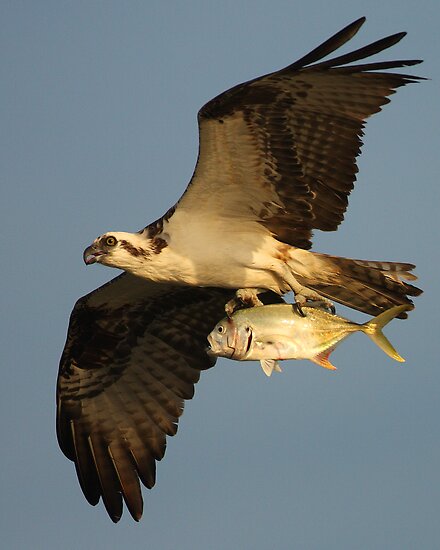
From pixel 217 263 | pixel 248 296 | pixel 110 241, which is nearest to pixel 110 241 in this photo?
pixel 110 241

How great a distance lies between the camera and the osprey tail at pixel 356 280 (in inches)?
503

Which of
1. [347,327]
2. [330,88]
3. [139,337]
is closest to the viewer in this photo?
[347,327]

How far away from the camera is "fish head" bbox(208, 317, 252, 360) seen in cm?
1129

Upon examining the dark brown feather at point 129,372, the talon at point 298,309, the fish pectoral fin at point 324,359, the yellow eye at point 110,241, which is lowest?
the dark brown feather at point 129,372

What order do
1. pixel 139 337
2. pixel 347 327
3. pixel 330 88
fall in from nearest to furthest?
1. pixel 347 327
2. pixel 330 88
3. pixel 139 337

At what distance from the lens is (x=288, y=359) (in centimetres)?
1135

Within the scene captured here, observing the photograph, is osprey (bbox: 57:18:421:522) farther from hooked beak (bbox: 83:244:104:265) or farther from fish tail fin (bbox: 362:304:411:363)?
fish tail fin (bbox: 362:304:411:363)

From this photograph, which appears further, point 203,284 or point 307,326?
point 203,284

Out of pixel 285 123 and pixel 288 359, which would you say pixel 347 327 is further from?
pixel 285 123

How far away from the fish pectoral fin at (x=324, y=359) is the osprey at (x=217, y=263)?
1339mm

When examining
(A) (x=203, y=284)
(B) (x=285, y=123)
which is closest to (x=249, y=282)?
(A) (x=203, y=284)

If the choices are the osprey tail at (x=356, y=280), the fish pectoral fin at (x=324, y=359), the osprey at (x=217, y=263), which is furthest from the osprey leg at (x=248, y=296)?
the fish pectoral fin at (x=324, y=359)

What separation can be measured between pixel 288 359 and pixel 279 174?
218 cm

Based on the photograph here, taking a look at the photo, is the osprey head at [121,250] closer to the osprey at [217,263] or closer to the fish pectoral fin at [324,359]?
the osprey at [217,263]
